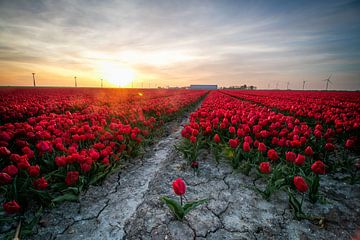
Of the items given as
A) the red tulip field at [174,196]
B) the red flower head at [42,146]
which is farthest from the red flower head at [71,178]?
the red flower head at [42,146]

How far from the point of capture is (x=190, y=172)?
3658mm

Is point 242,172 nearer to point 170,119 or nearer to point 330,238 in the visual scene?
point 330,238

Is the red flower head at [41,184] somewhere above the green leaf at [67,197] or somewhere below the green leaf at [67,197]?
above

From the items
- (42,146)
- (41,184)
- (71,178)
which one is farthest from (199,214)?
(42,146)

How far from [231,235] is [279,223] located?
25.6 inches

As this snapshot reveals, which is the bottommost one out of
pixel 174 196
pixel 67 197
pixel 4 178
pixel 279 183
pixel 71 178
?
pixel 174 196

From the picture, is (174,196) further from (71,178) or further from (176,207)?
(71,178)

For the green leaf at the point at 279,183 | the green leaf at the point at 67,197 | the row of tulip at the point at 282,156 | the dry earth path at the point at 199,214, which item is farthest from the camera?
the green leaf at the point at 279,183

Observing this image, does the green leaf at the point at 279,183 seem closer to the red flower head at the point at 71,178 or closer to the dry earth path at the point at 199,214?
the dry earth path at the point at 199,214

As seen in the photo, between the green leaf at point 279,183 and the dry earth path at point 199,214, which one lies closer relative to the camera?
the dry earth path at point 199,214

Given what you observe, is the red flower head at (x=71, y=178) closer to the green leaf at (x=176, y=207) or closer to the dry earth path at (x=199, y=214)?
the dry earth path at (x=199, y=214)

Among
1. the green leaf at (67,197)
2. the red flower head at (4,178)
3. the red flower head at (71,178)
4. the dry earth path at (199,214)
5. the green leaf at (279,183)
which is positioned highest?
the red flower head at (4,178)

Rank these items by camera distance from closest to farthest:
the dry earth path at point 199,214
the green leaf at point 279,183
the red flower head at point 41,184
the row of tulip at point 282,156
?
the dry earth path at point 199,214
the red flower head at point 41,184
the row of tulip at point 282,156
the green leaf at point 279,183

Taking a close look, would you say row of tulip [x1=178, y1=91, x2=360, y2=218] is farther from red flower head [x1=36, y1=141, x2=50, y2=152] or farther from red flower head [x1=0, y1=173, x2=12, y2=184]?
red flower head [x1=0, y1=173, x2=12, y2=184]
